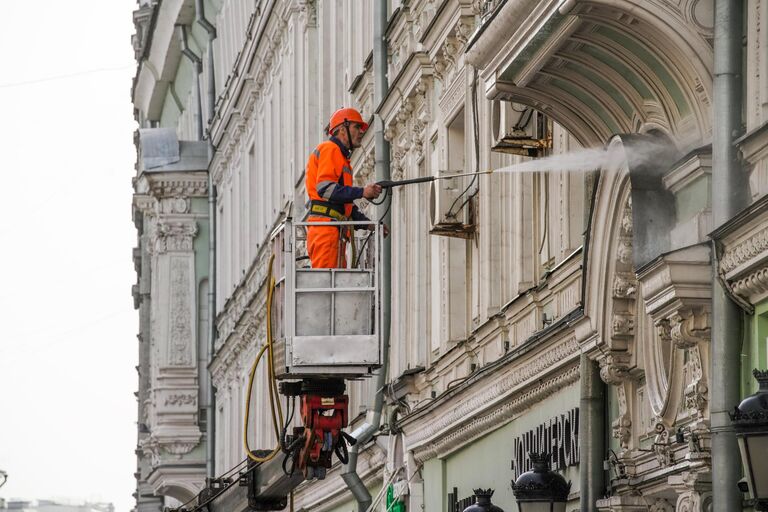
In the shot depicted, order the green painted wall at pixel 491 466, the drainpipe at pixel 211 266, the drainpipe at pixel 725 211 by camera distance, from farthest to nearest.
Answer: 1. the drainpipe at pixel 211 266
2. the green painted wall at pixel 491 466
3. the drainpipe at pixel 725 211

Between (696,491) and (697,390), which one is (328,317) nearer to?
(697,390)

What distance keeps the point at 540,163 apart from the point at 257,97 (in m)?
22.9

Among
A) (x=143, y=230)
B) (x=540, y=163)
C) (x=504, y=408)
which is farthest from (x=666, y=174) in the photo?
(x=143, y=230)

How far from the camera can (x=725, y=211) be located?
36.3 feet

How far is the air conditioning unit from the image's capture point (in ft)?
55.1

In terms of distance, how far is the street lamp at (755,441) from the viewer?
9.14 m

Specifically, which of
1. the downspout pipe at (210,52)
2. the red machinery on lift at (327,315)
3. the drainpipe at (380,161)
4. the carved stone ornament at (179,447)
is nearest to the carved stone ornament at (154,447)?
the carved stone ornament at (179,447)

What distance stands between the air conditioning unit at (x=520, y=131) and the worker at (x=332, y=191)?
126cm

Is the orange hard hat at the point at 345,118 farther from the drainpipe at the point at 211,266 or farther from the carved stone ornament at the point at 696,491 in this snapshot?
the drainpipe at the point at 211,266

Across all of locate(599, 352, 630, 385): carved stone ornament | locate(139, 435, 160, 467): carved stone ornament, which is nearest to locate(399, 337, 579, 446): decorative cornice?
locate(599, 352, 630, 385): carved stone ornament

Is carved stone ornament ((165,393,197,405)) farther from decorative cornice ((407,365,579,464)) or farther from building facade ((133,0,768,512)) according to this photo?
decorative cornice ((407,365,579,464))

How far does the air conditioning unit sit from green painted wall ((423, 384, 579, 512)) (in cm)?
202

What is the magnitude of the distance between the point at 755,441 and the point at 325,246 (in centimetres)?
878

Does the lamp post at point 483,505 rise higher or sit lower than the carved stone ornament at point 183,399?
lower
